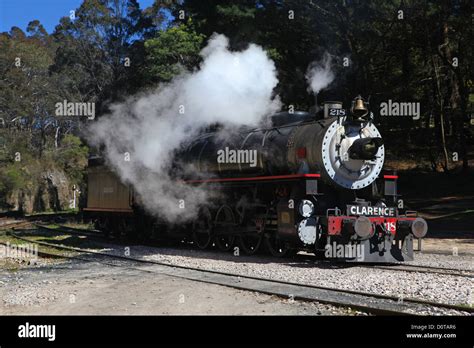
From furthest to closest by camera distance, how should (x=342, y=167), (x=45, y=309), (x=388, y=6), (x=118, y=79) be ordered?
(x=118, y=79) → (x=388, y=6) → (x=342, y=167) → (x=45, y=309)

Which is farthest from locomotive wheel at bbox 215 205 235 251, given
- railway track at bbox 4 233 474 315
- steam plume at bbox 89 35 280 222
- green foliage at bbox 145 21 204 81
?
green foliage at bbox 145 21 204 81

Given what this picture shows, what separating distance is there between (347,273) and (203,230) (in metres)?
5.40

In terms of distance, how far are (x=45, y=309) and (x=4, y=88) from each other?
1811 inches

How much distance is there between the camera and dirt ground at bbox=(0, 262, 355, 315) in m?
7.10

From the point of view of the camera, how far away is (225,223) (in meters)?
13.7

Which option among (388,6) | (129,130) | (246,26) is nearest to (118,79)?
(246,26)

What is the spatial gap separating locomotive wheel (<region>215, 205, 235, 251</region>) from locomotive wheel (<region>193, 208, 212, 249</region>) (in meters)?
0.27

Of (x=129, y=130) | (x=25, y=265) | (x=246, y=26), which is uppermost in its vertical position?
(x=246, y=26)
